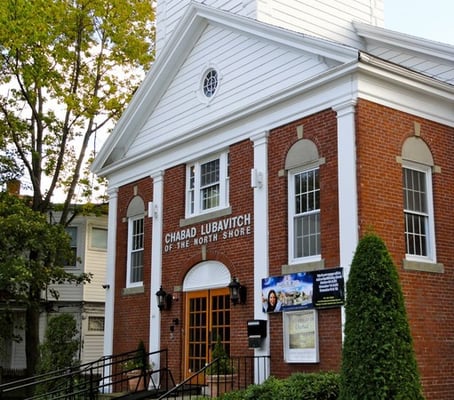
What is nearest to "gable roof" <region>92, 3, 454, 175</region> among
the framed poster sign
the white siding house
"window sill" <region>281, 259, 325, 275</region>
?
"window sill" <region>281, 259, 325, 275</region>

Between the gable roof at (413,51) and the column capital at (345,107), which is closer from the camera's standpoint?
the column capital at (345,107)

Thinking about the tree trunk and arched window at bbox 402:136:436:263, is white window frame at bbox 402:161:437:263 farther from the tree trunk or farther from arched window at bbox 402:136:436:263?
the tree trunk

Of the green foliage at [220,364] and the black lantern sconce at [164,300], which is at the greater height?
the black lantern sconce at [164,300]

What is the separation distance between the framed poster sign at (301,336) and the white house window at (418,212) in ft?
7.48

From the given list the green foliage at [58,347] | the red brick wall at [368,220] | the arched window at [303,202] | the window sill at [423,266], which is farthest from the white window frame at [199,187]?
the green foliage at [58,347]

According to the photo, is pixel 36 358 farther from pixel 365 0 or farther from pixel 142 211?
pixel 365 0

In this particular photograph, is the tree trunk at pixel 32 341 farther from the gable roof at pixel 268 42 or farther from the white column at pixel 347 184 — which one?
the white column at pixel 347 184

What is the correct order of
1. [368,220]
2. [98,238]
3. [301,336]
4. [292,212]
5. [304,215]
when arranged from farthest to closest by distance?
[98,238], [292,212], [304,215], [301,336], [368,220]

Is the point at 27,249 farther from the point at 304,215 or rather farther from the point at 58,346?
the point at 304,215

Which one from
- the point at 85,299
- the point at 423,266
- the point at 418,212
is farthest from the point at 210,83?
the point at 85,299

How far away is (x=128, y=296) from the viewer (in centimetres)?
1925

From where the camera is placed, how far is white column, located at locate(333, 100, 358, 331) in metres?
12.9

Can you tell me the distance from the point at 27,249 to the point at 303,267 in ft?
36.5

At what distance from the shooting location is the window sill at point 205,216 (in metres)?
16.2
